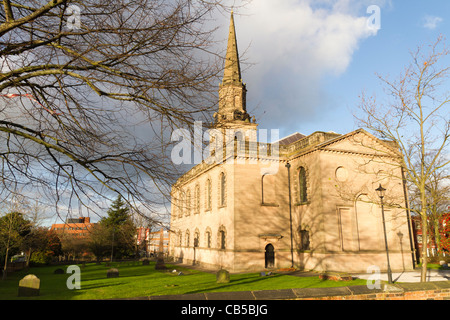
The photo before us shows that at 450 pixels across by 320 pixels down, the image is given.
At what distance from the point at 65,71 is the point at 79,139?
1.74 metres

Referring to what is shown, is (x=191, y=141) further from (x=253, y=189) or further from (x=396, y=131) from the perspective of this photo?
(x=253, y=189)

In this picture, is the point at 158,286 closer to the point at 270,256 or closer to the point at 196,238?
the point at 270,256

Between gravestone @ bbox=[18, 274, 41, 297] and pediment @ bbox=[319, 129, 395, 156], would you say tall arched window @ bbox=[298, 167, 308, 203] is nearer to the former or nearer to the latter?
pediment @ bbox=[319, 129, 395, 156]

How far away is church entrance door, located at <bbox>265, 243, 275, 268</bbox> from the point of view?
26.7 m

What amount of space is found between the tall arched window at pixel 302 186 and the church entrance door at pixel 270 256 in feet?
16.8

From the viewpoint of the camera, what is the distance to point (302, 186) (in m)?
27.5

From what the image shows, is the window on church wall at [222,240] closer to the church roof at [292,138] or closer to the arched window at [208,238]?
the arched window at [208,238]

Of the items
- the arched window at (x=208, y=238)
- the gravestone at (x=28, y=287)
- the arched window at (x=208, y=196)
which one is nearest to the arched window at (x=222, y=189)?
the arched window at (x=208, y=196)

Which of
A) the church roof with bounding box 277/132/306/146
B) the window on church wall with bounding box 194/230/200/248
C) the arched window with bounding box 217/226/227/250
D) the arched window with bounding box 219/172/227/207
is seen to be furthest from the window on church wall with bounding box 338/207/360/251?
the window on church wall with bounding box 194/230/200/248

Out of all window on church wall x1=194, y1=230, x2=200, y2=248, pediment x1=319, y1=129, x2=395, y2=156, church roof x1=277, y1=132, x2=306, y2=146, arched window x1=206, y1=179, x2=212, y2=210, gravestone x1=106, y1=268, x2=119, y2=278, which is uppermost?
church roof x1=277, y1=132, x2=306, y2=146

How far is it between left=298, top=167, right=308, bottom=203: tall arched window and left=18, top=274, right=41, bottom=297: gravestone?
68.1 ft

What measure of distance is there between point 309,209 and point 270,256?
5585 millimetres

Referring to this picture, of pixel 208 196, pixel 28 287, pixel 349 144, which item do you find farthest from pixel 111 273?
pixel 349 144
